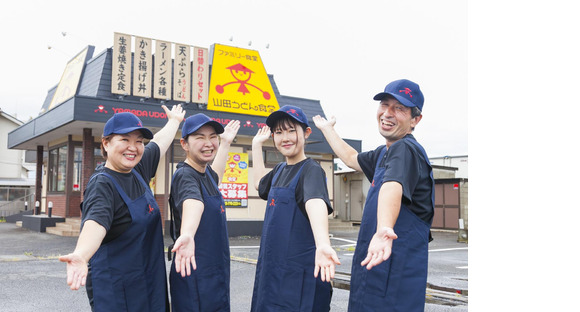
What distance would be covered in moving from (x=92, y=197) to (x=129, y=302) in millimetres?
660

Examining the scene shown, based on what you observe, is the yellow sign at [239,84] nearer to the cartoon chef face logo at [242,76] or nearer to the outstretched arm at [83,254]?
the cartoon chef face logo at [242,76]

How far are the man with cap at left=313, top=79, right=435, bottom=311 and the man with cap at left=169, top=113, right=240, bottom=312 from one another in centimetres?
95

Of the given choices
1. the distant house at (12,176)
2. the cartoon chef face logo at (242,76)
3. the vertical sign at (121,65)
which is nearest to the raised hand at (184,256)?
the vertical sign at (121,65)

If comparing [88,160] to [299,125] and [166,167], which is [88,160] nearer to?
[166,167]

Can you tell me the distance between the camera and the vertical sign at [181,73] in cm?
1734

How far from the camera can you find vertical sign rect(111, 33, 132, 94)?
16391 mm

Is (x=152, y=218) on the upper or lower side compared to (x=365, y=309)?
upper

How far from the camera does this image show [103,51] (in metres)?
17.8

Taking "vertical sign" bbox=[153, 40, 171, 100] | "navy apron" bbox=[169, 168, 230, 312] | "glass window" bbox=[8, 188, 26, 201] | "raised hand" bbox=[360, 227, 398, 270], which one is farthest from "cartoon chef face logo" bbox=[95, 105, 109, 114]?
"glass window" bbox=[8, 188, 26, 201]

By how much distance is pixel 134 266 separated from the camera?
292 centimetres

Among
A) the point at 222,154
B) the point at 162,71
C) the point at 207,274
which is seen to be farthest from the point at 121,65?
the point at 207,274

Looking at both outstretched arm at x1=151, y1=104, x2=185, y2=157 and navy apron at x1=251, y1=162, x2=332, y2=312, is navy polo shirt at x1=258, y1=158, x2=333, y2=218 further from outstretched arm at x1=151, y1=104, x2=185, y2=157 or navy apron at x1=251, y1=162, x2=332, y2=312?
outstretched arm at x1=151, y1=104, x2=185, y2=157

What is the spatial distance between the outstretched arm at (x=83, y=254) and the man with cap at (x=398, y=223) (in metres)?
1.40

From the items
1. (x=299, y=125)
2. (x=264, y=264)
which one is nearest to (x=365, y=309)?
(x=264, y=264)
